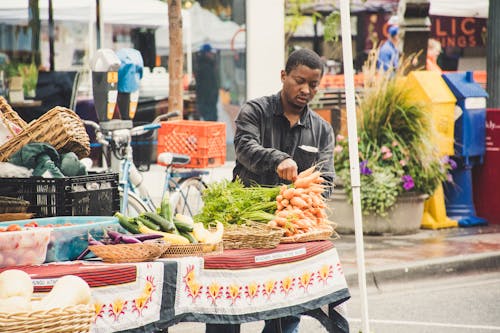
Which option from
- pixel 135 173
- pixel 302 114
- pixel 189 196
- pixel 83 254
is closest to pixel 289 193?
pixel 302 114

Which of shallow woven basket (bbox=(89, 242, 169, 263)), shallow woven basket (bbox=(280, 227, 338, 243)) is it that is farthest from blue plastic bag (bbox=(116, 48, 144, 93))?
shallow woven basket (bbox=(89, 242, 169, 263))

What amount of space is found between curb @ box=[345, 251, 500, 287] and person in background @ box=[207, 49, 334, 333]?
3538 millimetres

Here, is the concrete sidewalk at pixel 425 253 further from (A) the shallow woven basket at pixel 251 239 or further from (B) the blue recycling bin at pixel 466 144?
(A) the shallow woven basket at pixel 251 239

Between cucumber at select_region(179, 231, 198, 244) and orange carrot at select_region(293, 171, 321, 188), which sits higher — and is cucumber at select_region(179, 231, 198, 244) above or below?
below

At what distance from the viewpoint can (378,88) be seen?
478 inches

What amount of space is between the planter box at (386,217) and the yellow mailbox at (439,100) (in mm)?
729

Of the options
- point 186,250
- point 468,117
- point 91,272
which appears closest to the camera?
point 91,272

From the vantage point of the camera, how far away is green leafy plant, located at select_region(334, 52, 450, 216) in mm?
11953

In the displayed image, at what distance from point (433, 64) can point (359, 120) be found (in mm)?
4797

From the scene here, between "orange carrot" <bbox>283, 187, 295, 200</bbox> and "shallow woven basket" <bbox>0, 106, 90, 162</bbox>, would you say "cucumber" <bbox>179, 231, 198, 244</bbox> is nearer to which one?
"orange carrot" <bbox>283, 187, 295, 200</bbox>

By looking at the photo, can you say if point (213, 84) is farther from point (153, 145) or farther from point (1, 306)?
point (1, 306)

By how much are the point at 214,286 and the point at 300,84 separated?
1660 millimetres

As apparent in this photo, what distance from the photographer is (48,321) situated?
12.7 ft

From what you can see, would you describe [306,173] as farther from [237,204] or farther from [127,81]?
[127,81]
